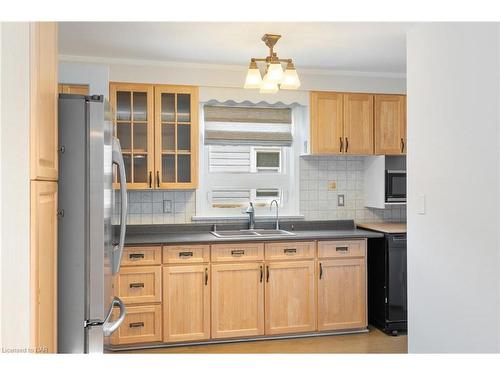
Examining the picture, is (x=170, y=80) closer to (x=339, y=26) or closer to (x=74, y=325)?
(x=339, y=26)

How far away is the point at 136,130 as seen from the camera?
3.89 m

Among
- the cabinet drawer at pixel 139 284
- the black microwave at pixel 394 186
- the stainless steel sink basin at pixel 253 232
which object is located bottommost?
the cabinet drawer at pixel 139 284

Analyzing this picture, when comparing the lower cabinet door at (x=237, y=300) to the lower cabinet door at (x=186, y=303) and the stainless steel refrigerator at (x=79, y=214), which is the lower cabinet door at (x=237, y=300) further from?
the stainless steel refrigerator at (x=79, y=214)

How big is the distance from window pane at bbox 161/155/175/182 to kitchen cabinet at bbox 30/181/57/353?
2092 millimetres

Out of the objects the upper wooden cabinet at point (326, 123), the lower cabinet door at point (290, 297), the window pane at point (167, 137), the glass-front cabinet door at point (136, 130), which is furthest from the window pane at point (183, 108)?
the lower cabinet door at point (290, 297)

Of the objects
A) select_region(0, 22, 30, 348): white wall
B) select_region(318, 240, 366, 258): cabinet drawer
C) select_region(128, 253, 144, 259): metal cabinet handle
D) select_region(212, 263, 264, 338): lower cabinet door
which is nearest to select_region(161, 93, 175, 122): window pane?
select_region(128, 253, 144, 259): metal cabinet handle

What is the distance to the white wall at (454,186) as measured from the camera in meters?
2.15

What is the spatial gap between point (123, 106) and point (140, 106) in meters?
0.14

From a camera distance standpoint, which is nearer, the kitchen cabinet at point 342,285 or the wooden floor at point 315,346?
the wooden floor at point 315,346

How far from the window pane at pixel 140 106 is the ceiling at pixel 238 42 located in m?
0.30

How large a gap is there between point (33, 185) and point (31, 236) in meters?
0.16

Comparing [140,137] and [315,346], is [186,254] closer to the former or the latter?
[140,137]

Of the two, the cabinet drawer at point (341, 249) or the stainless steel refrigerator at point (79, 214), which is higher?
the stainless steel refrigerator at point (79, 214)

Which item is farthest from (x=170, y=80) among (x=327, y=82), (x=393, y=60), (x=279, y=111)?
(x=393, y=60)
